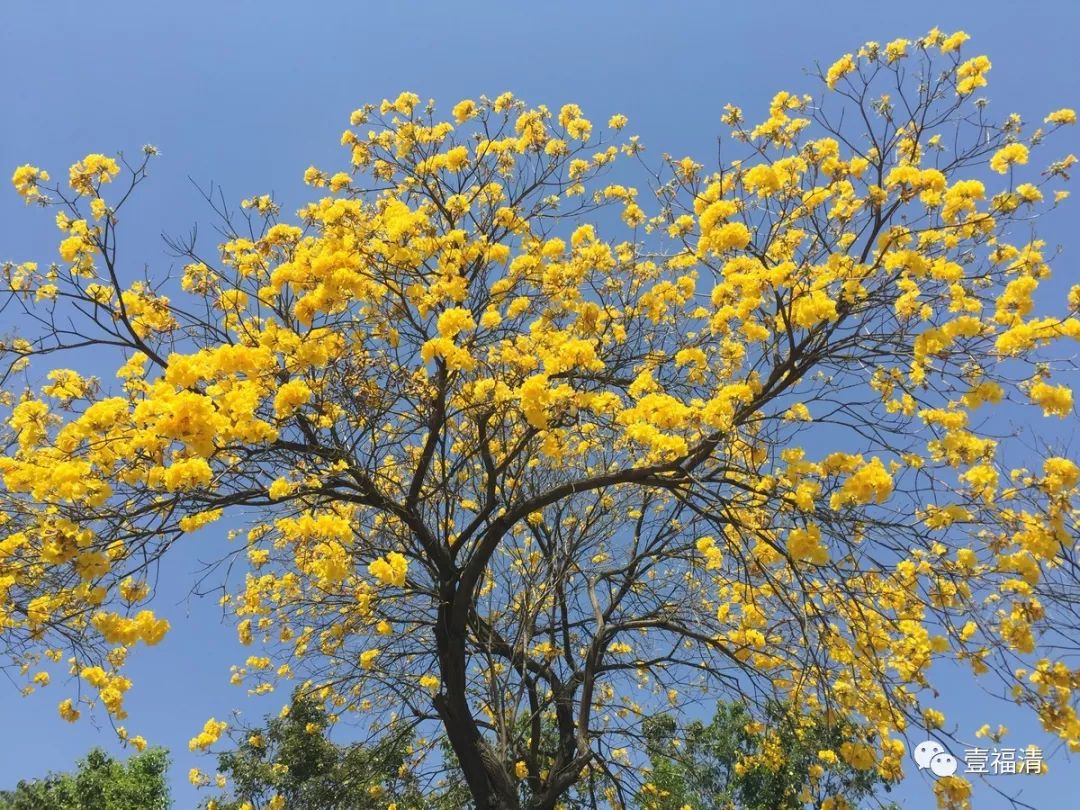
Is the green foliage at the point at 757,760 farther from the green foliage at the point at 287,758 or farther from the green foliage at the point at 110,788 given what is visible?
the green foliage at the point at 110,788

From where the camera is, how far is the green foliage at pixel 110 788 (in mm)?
13336

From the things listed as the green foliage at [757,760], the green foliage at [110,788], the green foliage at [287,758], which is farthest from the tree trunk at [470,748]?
the green foliage at [110,788]

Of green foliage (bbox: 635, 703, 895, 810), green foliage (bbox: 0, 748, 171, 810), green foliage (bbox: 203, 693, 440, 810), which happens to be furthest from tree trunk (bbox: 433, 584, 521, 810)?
green foliage (bbox: 0, 748, 171, 810)

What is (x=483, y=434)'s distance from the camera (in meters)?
5.39

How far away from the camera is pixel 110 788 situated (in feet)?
44.0

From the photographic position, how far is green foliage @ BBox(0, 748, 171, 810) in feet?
43.8

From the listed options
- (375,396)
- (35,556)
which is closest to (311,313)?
(375,396)

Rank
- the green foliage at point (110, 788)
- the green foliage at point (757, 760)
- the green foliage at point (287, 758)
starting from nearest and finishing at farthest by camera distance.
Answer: the green foliage at point (757, 760)
the green foliage at point (287, 758)
the green foliage at point (110, 788)

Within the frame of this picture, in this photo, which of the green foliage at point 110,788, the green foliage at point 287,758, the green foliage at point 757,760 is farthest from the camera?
the green foliage at point 110,788

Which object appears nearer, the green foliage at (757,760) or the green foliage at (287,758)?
the green foliage at (757,760)

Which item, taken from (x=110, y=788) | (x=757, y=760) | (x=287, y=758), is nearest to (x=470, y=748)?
(x=757, y=760)

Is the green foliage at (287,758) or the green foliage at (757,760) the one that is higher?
the green foliage at (287,758)

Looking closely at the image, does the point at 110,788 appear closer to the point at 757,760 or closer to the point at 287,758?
the point at 287,758

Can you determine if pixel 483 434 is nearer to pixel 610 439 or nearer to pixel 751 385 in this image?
pixel 610 439
